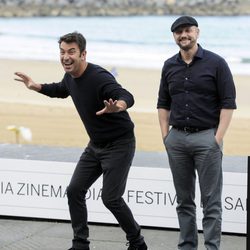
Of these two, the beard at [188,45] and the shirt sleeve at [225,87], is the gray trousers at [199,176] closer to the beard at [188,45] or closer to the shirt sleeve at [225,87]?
the shirt sleeve at [225,87]

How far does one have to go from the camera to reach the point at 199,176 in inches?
182

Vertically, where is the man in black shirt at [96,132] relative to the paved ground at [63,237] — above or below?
above

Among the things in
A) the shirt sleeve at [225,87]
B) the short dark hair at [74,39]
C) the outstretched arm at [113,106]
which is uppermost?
the short dark hair at [74,39]

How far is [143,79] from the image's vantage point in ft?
19.5

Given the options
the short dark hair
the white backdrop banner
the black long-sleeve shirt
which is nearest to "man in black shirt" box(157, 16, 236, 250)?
the black long-sleeve shirt

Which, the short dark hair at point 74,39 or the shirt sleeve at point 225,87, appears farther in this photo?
the short dark hair at point 74,39

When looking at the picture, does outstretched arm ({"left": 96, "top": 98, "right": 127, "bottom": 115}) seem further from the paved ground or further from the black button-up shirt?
the paved ground

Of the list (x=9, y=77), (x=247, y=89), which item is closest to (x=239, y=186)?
(x=247, y=89)

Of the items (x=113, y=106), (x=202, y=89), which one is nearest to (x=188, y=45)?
(x=202, y=89)

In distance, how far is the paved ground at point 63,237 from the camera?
5.52 metres

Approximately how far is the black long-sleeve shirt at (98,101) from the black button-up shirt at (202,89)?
0.34 meters

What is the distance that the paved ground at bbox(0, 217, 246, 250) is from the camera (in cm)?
552

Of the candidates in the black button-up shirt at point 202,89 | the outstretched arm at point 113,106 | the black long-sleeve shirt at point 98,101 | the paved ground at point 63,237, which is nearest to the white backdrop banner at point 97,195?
the paved ground at point 63,237

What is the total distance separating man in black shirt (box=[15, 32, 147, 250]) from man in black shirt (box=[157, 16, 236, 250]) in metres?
0.34
